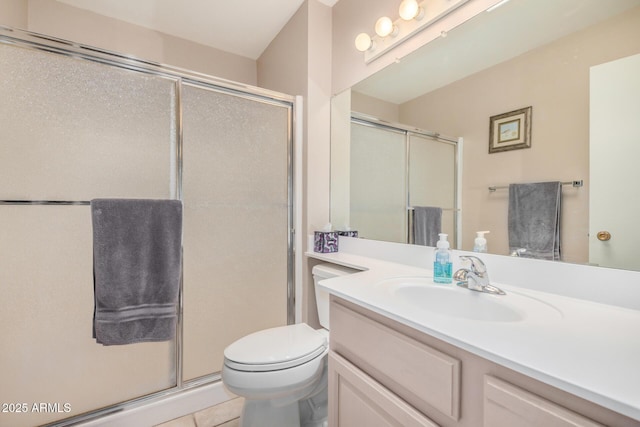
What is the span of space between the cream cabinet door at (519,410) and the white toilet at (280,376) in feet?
2.40

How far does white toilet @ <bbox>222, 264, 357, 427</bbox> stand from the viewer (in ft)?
3.41

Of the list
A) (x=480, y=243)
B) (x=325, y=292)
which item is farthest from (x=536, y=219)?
(x=325, y=292)

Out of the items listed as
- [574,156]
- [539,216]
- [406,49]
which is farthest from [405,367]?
[406,49]

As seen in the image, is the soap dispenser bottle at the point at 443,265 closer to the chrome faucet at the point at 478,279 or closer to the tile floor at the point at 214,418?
the chrome faucet at the point at 478,279

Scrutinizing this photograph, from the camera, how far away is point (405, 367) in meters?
0.67

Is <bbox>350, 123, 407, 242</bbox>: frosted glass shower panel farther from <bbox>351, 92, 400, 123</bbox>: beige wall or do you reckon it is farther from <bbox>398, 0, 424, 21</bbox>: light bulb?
<bbox>398, 0, 424, 21</bbox>: light bulb

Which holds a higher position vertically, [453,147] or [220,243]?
[453,147]

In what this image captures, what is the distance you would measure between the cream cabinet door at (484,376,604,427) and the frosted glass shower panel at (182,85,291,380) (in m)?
1.40

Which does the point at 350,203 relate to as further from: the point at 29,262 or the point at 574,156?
the point at 29,262

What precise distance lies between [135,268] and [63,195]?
17.7 inches

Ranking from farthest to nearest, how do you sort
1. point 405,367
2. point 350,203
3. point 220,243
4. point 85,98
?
point 350,203 < point 220,243 < point 85,98 < point 405,367

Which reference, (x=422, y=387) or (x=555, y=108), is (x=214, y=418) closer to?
(x=422, y=387)

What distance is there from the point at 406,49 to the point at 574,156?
0.88m

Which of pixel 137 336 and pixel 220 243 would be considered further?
pixel 220 243
